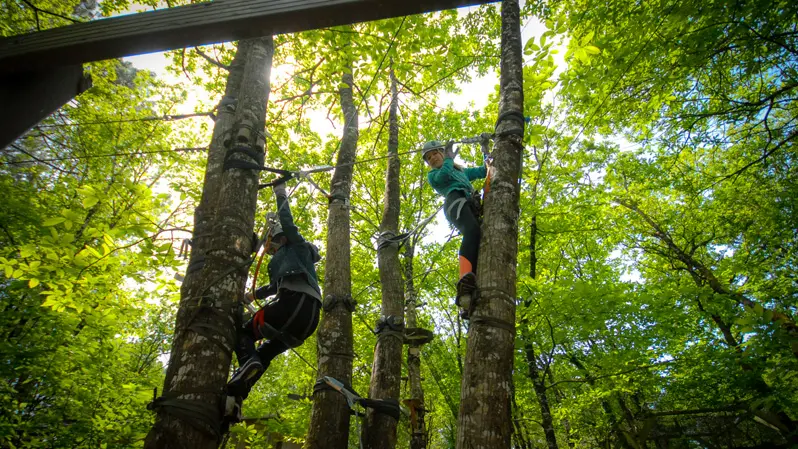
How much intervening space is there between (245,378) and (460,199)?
8.68 feet

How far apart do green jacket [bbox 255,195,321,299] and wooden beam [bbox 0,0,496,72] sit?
6.58 ft

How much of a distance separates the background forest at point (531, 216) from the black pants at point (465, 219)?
109cm

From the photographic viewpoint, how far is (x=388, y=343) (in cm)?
457

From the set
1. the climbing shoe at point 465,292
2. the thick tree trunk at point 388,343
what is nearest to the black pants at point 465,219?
the climbing shoe at point 465,292

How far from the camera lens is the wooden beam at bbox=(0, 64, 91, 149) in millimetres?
1671

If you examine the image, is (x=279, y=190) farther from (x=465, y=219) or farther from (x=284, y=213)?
(x=465, y=219)

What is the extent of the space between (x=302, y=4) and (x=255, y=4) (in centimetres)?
26

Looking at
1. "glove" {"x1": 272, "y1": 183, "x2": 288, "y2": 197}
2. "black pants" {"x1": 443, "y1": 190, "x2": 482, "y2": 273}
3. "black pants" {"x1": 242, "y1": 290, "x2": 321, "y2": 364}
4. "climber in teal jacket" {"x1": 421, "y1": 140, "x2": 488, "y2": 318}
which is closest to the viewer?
"climber in teal jacket" {"x1": 421, "y1": 140, "x2": 488, "y2": 318}

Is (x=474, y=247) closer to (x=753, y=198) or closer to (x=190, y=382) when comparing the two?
(x=190, y=382)

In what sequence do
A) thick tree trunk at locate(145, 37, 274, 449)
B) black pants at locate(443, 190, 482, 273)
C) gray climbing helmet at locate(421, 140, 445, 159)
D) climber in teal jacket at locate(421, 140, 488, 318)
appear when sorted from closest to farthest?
thick tree trunk at locate(145, 37, 274, 449), climber in teal jacket at locate(421, 140, 488, 318), black pants at locate(443, 190, 482, 273), gray climbing helmet at locate(421, 140, 445, 159)

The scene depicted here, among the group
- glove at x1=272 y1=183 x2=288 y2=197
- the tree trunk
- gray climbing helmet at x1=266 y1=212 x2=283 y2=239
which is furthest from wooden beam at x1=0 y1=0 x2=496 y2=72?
the tree trunk

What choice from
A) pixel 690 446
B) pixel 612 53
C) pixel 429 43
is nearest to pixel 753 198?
pixel 690 446

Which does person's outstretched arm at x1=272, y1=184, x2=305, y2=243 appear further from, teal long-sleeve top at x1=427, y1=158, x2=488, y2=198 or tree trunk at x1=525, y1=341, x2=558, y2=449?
tree trunk at x1=525, y1=341, x2=558, y2=449

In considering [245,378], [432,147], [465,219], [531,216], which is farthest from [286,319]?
[531,216]
